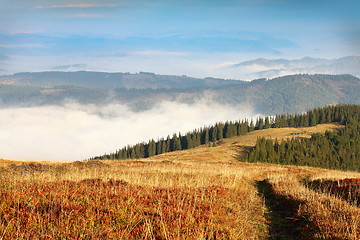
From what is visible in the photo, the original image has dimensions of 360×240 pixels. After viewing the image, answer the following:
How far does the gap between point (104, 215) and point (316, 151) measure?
440 ft

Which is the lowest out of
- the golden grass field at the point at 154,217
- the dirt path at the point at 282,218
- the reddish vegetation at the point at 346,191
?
the reddish vegetation at the point at 346,191

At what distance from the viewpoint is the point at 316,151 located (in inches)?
4978

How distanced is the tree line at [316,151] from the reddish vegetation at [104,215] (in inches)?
3217

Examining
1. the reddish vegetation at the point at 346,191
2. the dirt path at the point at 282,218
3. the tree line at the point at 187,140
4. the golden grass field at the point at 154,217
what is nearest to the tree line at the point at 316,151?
the tree line at the point at 187,140

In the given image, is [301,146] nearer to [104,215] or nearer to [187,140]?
[187,140]

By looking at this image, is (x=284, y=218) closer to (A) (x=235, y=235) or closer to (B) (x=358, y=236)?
(B) (x=358, y=236)

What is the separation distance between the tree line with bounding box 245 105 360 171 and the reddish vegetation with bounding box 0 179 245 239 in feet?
268

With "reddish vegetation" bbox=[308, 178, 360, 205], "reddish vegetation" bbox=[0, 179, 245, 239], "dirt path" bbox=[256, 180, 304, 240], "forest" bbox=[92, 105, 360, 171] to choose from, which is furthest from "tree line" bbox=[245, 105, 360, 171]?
"reddish vegetation" bbox=[0, 179, 245, 239]

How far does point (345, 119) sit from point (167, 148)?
394ft

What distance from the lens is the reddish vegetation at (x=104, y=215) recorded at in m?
7.80

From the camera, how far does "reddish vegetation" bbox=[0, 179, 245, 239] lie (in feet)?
25.6

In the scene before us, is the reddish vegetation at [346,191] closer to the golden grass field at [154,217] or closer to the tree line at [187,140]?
the golden grass field at [154,217]

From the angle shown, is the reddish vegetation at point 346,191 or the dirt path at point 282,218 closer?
the dirt path at point 282,218

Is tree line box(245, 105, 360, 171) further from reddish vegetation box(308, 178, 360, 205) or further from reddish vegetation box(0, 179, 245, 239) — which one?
reddish vegetation box(0, 179, 245, 239)
